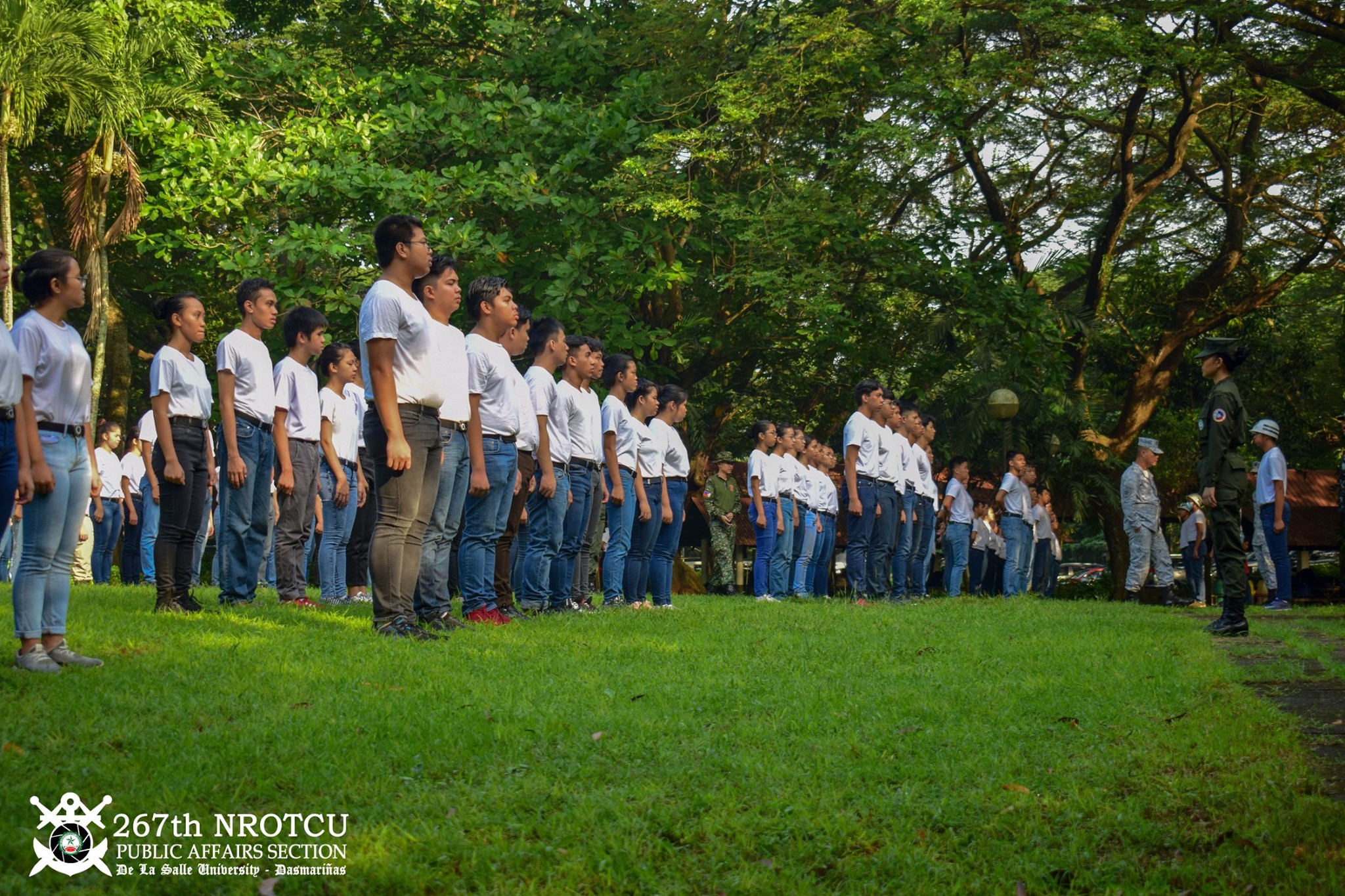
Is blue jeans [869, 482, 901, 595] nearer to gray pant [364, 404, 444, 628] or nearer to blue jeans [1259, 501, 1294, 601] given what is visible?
blue jeans [1259, 501, 1294, 601]

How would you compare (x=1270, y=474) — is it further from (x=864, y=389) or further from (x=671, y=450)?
(x=671, y=450)

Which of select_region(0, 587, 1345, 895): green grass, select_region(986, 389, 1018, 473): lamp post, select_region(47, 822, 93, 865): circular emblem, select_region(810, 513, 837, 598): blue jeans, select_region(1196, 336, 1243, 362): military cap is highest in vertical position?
select_region(986, 389, 1018, 473): lamp post

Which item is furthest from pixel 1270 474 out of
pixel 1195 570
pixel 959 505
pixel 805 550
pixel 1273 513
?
pixel 805 550

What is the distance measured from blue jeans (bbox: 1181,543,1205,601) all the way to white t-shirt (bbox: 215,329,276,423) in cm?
1585

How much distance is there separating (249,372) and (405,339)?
7.28 feet

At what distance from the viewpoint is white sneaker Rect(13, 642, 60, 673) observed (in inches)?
227

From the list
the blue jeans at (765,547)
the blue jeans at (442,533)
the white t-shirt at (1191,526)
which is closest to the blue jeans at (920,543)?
the blue jeans at (765,547)

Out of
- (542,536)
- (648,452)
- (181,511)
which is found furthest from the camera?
(648,452)

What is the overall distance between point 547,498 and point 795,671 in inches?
137

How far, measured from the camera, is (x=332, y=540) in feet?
37.1

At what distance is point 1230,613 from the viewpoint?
32.9 ft

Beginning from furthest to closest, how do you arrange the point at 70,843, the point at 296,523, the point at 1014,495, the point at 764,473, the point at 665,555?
the point at 1014,495, the point at 764,473, the point at 665,555, the point at 296,523, the point at 70,843

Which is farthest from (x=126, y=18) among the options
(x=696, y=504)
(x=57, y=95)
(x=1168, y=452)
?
(x=1168, y=452)

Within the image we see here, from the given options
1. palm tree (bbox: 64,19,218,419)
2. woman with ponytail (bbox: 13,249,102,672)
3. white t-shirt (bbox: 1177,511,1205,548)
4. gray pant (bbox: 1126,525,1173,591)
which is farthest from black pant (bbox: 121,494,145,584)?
white t-shirt (bbox: 1177,511,1205,548)
